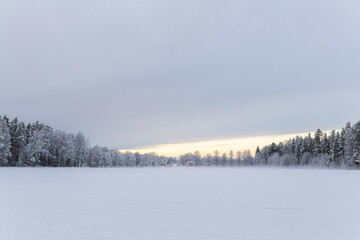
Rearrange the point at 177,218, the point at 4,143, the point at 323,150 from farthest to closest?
1. the point at 323,150
2. the point at 4,143
3. the point at 177,218

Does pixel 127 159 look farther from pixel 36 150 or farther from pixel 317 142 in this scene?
pixel 317 142

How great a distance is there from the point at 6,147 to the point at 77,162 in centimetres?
3822

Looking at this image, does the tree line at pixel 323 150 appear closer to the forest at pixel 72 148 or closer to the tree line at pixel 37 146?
the forest at pixel 72 148

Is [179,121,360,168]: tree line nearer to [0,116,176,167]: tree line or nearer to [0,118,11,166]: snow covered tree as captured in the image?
[0,116,176,167]: tree line

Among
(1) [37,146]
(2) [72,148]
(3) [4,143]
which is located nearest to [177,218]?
(3) [4,143]

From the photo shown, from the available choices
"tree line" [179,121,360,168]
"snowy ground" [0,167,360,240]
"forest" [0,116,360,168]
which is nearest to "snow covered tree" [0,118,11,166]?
"forest" [0,116,360,168]

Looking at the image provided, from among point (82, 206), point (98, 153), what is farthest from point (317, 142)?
point (82, 206)

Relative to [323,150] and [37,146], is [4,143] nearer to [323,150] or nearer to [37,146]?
[37,146]

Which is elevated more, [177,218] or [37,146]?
[37,146]

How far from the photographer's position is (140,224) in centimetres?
1041

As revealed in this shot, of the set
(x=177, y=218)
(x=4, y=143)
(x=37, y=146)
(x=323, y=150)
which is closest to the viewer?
(x=177, y=218)

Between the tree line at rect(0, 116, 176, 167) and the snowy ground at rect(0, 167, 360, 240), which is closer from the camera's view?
the snowy ground at rect(0, 167, 360, 240)

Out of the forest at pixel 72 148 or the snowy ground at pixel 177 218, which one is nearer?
the snowy ground at pixel 177 218

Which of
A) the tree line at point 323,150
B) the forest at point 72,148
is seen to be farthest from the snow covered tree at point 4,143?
the tree line at point 323,150
